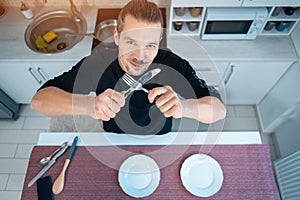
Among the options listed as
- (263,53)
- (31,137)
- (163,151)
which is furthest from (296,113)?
(31,137)

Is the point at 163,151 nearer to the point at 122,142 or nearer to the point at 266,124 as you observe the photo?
the point at 122,142

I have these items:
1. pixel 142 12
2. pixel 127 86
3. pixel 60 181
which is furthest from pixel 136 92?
pixel 60 181

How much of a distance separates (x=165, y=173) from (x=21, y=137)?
1.36 metres

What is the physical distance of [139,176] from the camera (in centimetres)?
92

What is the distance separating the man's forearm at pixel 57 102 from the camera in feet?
2.98

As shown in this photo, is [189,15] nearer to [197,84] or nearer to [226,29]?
[226,29]

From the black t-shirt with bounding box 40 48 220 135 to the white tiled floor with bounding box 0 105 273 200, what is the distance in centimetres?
102

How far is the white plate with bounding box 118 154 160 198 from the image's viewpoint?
0.90 metres

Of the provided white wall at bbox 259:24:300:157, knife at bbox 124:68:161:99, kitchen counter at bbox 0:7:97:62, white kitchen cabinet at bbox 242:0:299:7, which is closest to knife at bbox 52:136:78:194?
knife at bbox 124:68:161:99

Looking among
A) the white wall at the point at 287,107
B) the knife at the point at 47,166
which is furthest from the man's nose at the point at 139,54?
the white wall at the point at 287,107

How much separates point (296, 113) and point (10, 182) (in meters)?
1.87

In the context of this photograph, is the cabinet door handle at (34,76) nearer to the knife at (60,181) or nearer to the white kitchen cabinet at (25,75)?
the white kitchen cabinet at (25,75)

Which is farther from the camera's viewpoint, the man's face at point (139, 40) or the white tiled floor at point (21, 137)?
the white tiled floor at point (21, 137)

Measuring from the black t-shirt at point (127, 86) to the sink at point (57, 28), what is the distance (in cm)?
61
